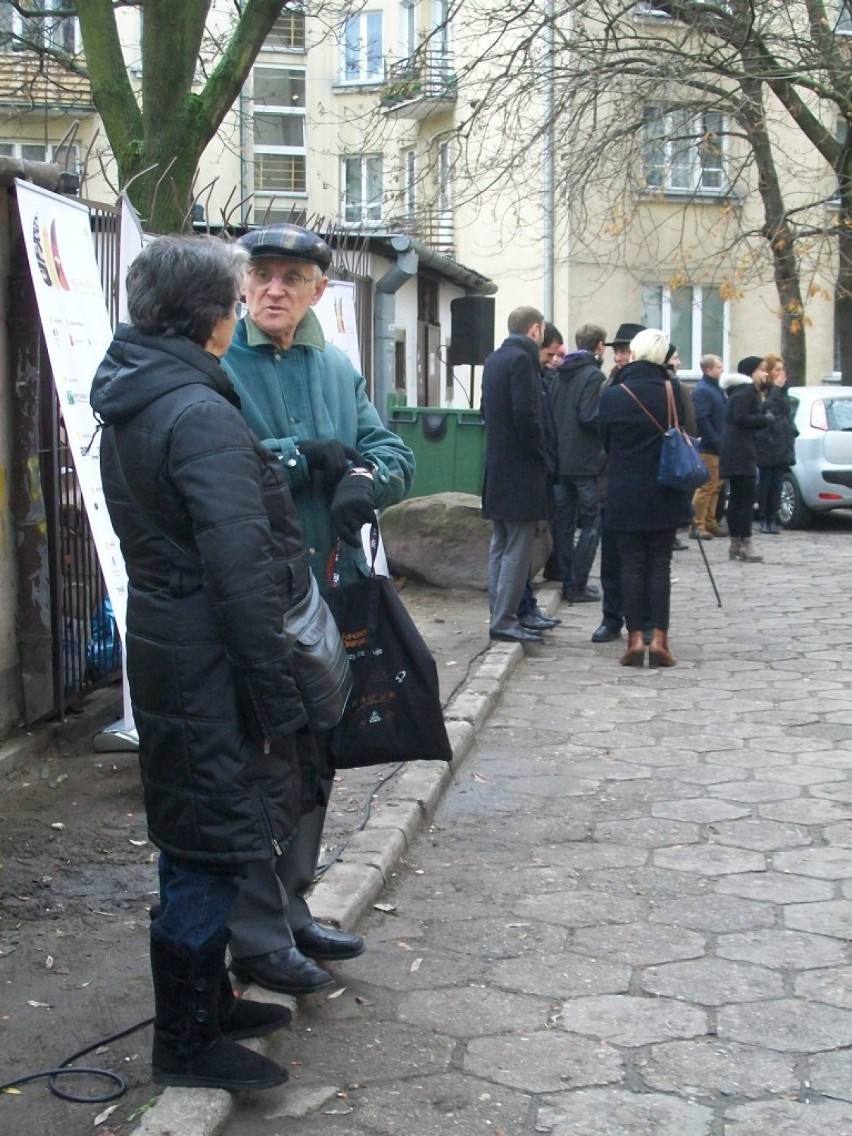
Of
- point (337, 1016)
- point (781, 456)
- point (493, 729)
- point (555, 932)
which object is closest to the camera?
point (337, 1016)

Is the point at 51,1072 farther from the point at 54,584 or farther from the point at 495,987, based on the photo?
the point at 54,584

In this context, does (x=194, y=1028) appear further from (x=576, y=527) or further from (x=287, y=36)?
(x=287, y=36)

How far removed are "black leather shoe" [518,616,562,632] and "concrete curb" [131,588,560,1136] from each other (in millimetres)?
1672

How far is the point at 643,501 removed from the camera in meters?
8.59

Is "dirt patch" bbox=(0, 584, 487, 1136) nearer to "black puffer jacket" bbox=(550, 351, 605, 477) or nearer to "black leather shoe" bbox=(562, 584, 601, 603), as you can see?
"black puffer jacket" bbox=(550, 351, 605, 477)

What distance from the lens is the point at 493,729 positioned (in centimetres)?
728

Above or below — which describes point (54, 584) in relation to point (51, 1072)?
above

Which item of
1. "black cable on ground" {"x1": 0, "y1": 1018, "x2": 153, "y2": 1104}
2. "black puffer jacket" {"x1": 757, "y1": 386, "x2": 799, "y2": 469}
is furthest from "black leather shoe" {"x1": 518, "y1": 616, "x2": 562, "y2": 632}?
"black puffer jacket" {"x1": 757, "y1": 386, "x2": 799, "y2": 469}

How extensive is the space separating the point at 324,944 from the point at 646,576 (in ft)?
16.4

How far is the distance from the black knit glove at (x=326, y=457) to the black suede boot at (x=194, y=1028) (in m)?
1.22

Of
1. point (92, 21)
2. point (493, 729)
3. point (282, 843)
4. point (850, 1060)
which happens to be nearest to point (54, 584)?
point (493, 729)

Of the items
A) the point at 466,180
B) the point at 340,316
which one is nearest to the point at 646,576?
the point at 340,316

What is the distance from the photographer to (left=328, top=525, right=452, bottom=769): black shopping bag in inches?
153

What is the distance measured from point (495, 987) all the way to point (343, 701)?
1.15 meters
